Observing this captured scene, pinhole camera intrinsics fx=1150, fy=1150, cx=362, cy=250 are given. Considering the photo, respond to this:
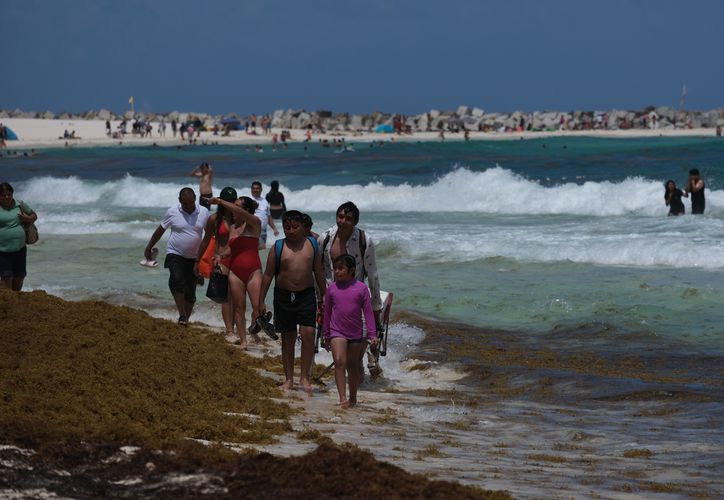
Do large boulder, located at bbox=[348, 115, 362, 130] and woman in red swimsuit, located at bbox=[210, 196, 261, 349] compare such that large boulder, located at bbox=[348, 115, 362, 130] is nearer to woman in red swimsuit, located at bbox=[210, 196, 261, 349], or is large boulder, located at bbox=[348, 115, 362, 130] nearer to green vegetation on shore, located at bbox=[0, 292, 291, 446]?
woman in red swimsuit, located at bbox=[210, 196, 261, 349]

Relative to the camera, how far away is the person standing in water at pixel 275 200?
806 inches

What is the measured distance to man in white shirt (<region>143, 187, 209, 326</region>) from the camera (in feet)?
38.1

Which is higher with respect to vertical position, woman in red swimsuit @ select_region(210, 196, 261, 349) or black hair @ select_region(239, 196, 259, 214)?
black hair @ select_region(239, 196, 259, 214)

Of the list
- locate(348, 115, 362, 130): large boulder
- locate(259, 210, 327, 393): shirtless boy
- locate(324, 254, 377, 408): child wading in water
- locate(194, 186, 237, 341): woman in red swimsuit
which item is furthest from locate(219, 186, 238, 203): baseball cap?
locate(348, 115, 362, 130): large boulder

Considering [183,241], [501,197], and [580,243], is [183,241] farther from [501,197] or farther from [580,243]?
[501,197]

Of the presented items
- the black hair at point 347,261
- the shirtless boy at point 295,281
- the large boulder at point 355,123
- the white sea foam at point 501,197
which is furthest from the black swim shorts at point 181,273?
the large boulder at point 355,123

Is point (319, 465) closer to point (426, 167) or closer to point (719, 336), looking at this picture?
point (719, 336)

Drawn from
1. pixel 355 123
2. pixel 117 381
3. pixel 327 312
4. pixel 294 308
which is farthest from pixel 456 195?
pixel 355 123

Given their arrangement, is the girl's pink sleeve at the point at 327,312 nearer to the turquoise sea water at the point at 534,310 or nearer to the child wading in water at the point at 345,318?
the child wading in water at the point at 345,318

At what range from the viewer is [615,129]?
108 m

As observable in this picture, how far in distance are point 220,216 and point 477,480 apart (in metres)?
5.71

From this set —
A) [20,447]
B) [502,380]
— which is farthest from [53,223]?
[20,447]

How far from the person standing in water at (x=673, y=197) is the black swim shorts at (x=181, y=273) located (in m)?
14.4

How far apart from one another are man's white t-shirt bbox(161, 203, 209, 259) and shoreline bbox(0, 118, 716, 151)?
67.7 m
